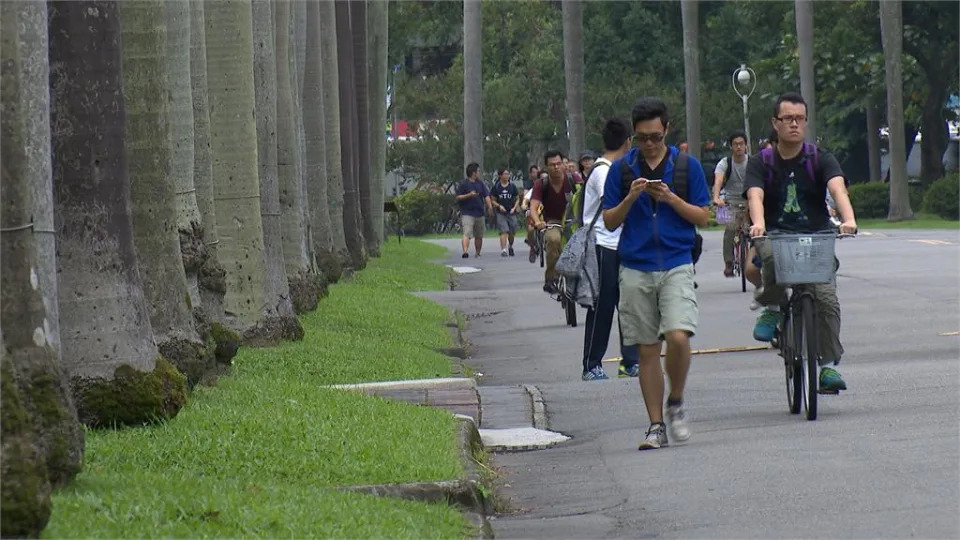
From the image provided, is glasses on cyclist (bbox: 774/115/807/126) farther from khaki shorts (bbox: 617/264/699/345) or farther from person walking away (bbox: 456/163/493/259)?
person walking away (bbox: 456/163/493/259)

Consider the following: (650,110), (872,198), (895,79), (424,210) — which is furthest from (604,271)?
(424,210)

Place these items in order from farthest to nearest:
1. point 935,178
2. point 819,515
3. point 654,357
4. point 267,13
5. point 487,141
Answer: point 487,141
point 935,178
point 267,13
point 654,357
point 819,515

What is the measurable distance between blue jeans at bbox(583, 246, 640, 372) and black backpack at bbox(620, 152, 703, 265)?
3.23 m

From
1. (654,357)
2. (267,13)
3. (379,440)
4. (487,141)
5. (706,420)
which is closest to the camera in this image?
(379,440)

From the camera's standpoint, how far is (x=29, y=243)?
754 centimetres

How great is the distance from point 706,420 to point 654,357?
3.96 feet

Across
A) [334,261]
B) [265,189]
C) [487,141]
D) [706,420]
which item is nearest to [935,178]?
[487,141]

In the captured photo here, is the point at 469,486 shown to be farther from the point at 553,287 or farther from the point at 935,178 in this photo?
the point at 935,178

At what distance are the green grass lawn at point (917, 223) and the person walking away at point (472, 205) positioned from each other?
34.2 ft

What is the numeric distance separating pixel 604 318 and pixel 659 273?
358 centimetres

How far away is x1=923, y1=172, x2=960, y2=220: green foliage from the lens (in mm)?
50000

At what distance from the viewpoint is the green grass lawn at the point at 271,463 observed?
24.3 feet

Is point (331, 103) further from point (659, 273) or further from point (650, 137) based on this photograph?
point (659, 273)

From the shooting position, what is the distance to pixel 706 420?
1203 cm
